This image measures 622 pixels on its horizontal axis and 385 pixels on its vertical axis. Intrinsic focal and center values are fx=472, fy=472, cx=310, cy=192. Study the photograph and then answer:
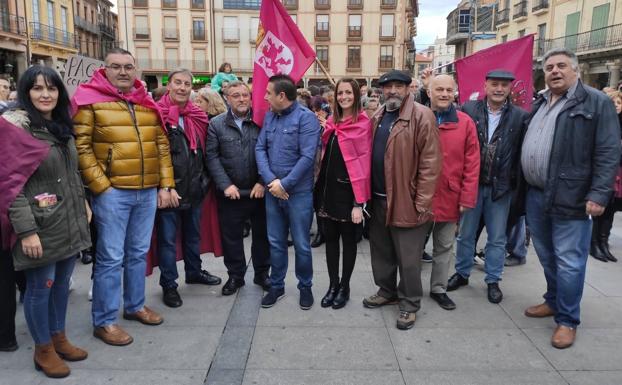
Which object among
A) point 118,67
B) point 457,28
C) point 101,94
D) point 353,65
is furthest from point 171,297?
point 457,28

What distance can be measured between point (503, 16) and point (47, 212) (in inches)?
1593

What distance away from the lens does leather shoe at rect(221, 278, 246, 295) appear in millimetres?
4480

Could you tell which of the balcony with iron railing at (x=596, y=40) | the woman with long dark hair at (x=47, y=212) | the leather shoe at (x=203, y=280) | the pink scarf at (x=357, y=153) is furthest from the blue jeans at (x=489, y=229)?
the balcony with iron railing at (x=596, y=40)

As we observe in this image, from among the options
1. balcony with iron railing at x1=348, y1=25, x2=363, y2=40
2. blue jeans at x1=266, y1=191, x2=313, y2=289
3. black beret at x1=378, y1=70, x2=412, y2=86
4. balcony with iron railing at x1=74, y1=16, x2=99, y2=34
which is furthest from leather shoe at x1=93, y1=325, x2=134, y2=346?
balcony with iron railing at x1=74, y1=16, x2=99, y2=34

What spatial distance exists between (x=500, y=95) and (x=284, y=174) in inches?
80.3

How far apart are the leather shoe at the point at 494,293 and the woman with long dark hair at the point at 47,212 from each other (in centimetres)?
342

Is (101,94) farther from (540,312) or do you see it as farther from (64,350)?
(540,312)

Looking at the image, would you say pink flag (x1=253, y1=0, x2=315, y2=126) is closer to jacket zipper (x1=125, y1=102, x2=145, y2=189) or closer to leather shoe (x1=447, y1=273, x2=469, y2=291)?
jacket zipper (x1=125, y1=102, x2=145, y2=189)

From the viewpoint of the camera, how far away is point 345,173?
12.7 feet

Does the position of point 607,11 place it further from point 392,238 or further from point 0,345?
point 0,345

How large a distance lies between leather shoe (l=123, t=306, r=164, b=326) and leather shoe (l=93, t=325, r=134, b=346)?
265 mm

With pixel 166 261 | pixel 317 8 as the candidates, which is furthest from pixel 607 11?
pixel 166 261

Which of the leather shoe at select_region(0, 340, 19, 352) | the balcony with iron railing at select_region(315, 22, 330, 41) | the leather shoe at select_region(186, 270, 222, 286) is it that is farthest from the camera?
the balcony with iron railing at select_region(315, 22, 330, 41)

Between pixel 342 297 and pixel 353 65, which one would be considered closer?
pixel 342 297
